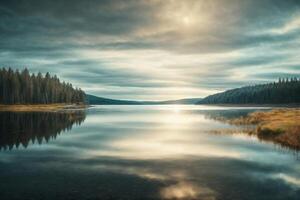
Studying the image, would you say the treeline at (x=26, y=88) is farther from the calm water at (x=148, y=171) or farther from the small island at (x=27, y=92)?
the calm water at (x=148, y=171)

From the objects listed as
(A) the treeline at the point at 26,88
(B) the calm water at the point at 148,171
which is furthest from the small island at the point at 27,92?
(B) the calm water at the point at 148,171

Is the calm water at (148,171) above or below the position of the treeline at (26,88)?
below

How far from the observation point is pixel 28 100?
16388cm

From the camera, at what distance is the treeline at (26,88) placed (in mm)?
151500

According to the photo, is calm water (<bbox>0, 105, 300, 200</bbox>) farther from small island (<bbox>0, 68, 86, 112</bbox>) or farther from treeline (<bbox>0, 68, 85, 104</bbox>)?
treeline (<bbox>0, 68, 85, 104</bbox>)

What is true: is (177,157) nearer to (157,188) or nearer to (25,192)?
(157,188)

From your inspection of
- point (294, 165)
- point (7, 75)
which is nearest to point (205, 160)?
point (294, 165)

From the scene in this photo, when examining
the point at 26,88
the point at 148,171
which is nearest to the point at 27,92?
the point at 26,88

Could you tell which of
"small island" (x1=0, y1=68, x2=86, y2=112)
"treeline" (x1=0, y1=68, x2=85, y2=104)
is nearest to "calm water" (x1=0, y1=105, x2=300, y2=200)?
"small island" (x1=0, y1=68, x2=86, y2=112)

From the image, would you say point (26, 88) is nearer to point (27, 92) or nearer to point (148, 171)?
point (27, 92)

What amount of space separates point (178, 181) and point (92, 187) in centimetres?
483

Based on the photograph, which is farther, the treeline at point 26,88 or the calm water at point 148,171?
the treeline at point 26,88

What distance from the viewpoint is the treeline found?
151500mm

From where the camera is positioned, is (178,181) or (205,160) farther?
(205,160)
